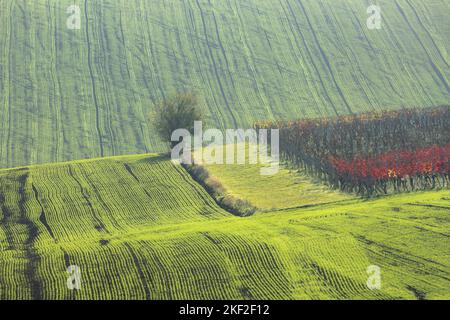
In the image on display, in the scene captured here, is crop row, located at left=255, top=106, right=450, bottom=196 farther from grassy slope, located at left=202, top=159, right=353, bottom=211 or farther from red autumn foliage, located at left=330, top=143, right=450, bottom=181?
grassy slope, located at left=202, top=159, right=353, bottom=211

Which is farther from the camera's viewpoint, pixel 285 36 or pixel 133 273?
pixel 285 36

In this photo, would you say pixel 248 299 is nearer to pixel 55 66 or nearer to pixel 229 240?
pixel 229 240

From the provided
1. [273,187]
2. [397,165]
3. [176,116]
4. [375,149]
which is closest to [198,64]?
[176,116]

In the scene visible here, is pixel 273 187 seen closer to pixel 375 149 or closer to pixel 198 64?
pixel 375 149

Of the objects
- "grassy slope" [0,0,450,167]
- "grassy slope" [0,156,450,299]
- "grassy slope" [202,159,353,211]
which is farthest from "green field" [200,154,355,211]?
"grassy slope" [0,0,450,167]

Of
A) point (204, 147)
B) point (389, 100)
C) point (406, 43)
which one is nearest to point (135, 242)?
point (204, 147)

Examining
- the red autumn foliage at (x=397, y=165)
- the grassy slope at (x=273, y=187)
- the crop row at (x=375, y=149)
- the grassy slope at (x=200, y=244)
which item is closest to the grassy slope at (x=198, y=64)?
the crop row at (x=375, y=149)
